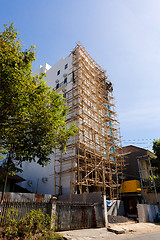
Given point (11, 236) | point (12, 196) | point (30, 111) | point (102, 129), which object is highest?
point (102, 129)

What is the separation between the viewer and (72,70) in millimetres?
25625

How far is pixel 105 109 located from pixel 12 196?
18.3 metres

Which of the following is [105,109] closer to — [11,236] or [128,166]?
[128,166]

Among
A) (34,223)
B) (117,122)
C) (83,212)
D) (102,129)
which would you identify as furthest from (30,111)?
(117,122)

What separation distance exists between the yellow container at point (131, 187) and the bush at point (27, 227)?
47.9 ft

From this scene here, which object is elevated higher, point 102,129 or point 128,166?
point 102,129

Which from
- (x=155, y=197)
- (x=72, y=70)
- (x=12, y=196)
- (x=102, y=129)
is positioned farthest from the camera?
(x=72, y=70)

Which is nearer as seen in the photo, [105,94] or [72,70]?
[72,70]

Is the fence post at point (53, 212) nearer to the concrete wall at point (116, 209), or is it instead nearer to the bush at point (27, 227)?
the bush at point (27, 227)

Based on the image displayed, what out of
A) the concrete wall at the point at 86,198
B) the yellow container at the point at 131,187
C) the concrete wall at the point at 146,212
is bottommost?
the concrete wall at the point at 146,212

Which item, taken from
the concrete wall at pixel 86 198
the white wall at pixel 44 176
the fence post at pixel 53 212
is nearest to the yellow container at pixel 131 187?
the white wall at pixel 44 176

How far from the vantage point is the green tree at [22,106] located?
7.62 m

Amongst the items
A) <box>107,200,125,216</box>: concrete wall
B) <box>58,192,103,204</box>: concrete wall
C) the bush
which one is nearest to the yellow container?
<box>107,200,125,216</box>: concrete wall

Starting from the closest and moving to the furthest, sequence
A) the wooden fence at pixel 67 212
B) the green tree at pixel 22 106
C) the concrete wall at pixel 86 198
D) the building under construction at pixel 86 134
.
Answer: the green tree at pixel 22 106, the wooden fence at pixel 67 212, the concrete wall at pixel 86 198, the building under construction at pixel 86 134
